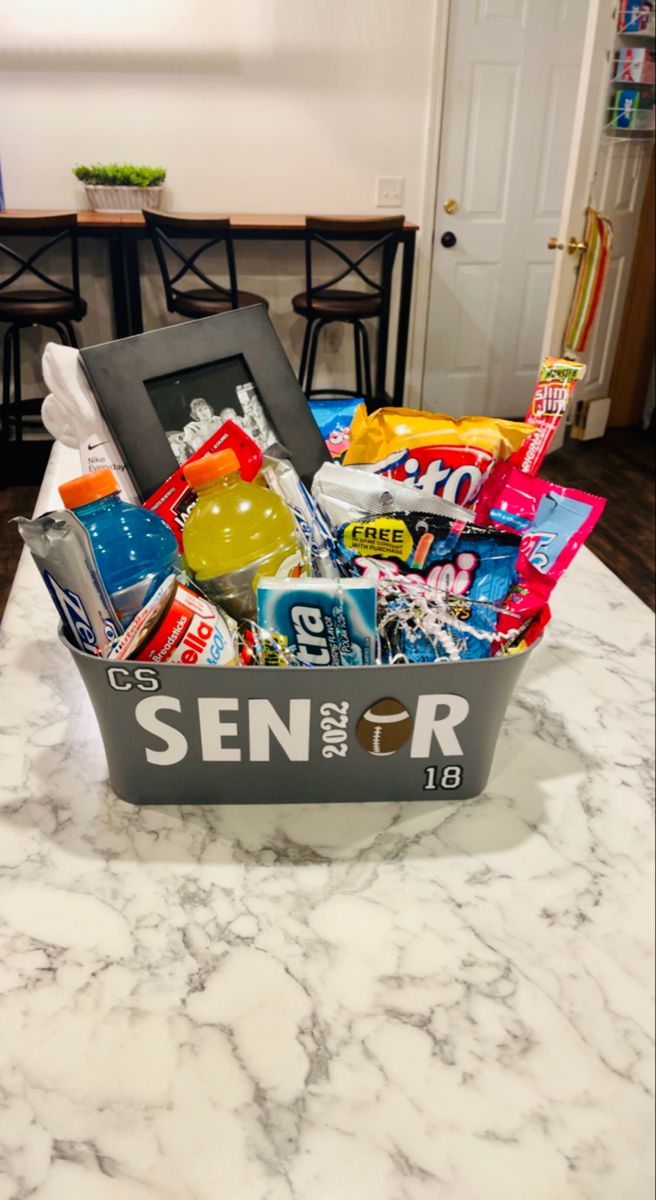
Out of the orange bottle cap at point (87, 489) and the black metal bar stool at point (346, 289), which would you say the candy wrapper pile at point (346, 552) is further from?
the black metal bar stool at point (346, 289)

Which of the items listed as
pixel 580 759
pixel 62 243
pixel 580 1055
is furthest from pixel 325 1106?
pixel 62 243

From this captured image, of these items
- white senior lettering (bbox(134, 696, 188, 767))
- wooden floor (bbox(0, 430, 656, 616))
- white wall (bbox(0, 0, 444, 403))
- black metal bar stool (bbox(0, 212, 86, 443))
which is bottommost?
wooden floor (bbox(0, 430, 656, 616))

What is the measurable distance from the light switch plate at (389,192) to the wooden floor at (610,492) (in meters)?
1.33

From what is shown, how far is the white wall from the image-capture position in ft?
11.3

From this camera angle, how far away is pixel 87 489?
1.73 feet

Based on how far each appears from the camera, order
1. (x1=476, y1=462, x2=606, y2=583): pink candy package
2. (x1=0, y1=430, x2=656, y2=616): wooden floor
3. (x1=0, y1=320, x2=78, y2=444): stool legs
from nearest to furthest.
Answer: (x1=476, y1=462, x2=606, y2=583): pink candy package
(x1=0, y1=430, x2=656, y2=616): wooden floor
(x1=0, y1=320, x2=78, y2=444): stool legs

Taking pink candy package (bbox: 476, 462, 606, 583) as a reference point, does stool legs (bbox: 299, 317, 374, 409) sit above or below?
below

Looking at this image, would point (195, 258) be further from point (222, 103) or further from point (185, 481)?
point (185, 481)

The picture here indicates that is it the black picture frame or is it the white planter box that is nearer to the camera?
the black picture frame

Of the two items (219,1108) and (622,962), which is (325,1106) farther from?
(622,962)

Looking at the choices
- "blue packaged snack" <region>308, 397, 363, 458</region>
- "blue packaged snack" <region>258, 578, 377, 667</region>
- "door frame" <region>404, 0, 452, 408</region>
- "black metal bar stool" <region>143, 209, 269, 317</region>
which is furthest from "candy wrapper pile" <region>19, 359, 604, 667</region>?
"door frame" <region>404, 0, 452, 408</region>

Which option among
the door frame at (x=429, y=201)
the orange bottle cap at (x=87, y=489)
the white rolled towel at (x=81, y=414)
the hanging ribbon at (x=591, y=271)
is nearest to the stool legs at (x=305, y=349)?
the door frame at (x=429, y=201)

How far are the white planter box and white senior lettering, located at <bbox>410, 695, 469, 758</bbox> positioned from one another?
3430 mm

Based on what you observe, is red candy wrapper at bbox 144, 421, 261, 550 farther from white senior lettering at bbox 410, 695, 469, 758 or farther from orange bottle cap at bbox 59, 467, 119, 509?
white senior lettering at bbox 410, 695, 469, 758
